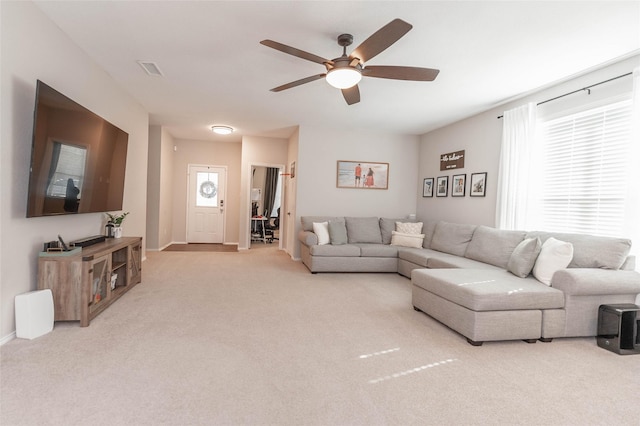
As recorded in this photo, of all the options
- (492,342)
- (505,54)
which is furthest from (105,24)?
(492,342)

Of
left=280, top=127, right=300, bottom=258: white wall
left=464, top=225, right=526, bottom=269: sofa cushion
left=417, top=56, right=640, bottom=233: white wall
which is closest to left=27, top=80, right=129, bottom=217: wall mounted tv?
left=280, top=127, right=300, bottom=258: white wall

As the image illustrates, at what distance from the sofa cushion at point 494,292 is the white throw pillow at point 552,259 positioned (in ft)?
0.29

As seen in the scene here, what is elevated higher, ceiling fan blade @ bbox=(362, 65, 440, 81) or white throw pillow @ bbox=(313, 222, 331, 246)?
ceiling fan blade @ bbox=(362, 65, 440, 81)

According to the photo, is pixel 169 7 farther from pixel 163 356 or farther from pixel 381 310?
pixel 381 310

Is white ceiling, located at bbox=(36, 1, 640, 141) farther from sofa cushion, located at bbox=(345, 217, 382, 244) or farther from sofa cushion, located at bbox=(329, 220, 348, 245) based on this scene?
sofa cushion, located at bbox=(345, 217, 382, 244)

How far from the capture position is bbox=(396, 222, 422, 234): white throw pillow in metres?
5.82

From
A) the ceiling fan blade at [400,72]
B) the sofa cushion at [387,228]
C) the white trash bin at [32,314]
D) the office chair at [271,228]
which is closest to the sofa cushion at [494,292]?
the ceiling fan blade at [400,72]

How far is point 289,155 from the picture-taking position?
750cm

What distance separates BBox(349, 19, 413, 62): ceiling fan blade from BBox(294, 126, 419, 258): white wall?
371 centimetres

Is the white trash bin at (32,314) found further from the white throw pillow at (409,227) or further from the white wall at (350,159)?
the white throw pillow at (409,227)

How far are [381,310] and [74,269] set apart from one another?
2906 millimetres

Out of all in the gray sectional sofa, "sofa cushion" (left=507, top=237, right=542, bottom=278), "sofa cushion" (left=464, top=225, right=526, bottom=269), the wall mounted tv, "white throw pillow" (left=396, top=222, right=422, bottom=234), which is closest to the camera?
the wall mounted tv

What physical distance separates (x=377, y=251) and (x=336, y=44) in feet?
10.9

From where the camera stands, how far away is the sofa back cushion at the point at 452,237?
15.6ft
